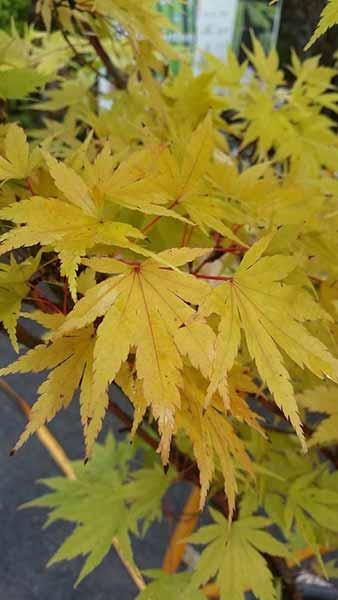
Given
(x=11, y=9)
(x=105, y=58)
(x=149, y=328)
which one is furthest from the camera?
(x=11, y=9)

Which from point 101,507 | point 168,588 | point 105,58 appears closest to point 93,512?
point 101,507

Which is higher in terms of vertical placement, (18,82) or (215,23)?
(18,82)

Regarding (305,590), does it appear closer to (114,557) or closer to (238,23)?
(114,557)

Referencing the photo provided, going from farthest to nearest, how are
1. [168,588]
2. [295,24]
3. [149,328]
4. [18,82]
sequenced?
[295,24], [168,588], [18,82], [149,328]

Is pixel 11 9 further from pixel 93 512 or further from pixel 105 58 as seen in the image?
pixel 93 512

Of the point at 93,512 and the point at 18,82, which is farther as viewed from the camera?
the point at 93,512

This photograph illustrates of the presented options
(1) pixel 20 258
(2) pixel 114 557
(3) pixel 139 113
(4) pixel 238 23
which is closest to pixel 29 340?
(1) pixel 20 258

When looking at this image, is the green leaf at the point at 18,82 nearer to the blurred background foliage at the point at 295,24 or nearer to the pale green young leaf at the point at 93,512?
the blurred background foliage at the point at 295,24

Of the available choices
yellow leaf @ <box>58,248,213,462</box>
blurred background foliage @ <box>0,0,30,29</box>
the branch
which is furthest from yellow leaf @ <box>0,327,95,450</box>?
blurred background foliage @ <box>0,0,30,29</box>
